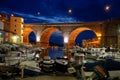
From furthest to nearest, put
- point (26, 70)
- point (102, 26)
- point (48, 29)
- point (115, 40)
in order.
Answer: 1. point (48, 29)
2. point (102, 26)
3. point (115, 40)
4. point (26, 70)

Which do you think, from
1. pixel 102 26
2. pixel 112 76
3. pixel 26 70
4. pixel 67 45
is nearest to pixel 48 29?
pixel 67 45

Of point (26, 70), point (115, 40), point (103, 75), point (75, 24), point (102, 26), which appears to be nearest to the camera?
point (103, 75)

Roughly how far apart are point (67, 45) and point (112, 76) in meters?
34.6

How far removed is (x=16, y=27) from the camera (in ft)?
149

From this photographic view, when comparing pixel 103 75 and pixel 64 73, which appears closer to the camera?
pixel 103 75

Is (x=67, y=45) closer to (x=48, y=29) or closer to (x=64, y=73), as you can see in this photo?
(x=48, y=29)

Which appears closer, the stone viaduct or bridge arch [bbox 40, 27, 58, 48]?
the stone viaduct

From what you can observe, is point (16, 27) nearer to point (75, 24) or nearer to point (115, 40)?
point (75, 24)

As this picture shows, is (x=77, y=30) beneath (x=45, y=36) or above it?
above

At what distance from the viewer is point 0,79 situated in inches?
493

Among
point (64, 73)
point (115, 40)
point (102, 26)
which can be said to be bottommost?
point (64, 73)

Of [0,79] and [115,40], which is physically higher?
[115,40]

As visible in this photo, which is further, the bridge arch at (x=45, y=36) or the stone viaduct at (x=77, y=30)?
the bridge arch at (x=45, y=36)

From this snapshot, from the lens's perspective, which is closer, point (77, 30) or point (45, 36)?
point (77, 30)
